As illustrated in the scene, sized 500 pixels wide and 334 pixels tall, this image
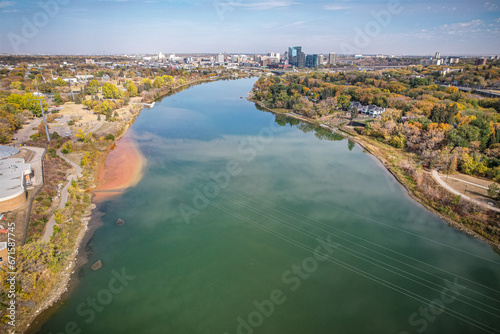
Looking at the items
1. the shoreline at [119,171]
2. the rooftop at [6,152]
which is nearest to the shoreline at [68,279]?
the shoreline at [119,171]

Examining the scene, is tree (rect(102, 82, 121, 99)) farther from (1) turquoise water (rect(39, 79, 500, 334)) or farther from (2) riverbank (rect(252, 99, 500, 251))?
(2) riverbank (rect(252, 99, 500, 251))

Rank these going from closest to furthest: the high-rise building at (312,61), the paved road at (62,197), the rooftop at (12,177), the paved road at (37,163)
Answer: the paved road at (62,197) < the rooftop at (12,177) < the paved road at (37,163) < the high-rise building at (312,61)

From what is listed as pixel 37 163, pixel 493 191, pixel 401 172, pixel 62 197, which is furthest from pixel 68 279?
pixel 493 191

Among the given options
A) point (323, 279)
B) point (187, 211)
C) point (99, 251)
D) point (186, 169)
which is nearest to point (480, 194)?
point (323, 279)

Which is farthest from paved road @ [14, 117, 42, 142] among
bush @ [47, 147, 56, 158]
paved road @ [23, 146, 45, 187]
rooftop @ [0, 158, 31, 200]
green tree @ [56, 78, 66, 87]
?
green tree @ [56, 78, 66, 87]

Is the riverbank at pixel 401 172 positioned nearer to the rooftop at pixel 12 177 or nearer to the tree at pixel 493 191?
the tree at pixel 493 191

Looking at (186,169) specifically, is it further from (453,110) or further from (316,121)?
(453,110)
